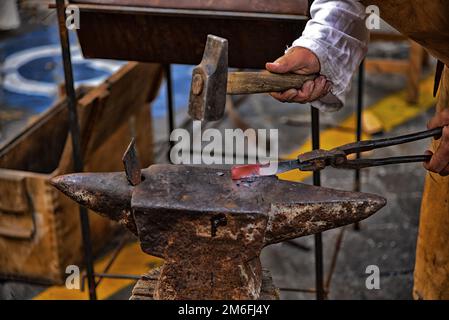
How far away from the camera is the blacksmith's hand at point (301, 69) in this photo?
6.02ft

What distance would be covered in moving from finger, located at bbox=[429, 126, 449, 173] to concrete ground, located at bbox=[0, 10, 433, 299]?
5.26 feet

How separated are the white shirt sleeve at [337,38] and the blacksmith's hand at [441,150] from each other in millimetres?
338

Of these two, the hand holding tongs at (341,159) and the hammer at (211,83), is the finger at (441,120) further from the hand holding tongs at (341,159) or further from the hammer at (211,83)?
the hammer at (211,83)

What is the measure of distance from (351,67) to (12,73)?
483cm

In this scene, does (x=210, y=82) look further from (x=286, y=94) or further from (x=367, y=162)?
(x=367, y=162)

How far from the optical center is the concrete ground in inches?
133

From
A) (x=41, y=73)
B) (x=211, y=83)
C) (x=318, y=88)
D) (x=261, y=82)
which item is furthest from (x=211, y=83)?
A: (x=41, y=73)

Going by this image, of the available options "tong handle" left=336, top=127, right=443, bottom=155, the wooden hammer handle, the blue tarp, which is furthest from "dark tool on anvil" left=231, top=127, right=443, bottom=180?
the blue tarp

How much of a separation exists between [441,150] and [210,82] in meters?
0.67

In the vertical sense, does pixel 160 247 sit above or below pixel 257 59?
below

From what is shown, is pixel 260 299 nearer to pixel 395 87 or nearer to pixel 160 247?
pixel 160 247

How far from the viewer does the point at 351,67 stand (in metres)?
2.11
